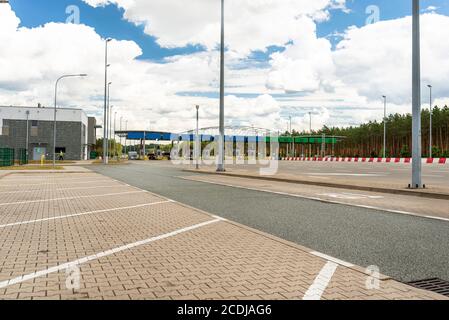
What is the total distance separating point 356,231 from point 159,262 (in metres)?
4.02

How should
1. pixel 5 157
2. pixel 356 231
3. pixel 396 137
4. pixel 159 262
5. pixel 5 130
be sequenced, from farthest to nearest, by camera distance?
1. pixel 396 137
2. pixel 5 130
3. pixel 5 157
4. pixel 356 231
5. pixel 159 262

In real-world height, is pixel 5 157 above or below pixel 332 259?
above

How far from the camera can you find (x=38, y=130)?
75.6 m

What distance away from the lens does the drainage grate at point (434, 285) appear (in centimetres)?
452

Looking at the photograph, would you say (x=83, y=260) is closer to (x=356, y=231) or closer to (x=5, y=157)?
(x=356, y=231)

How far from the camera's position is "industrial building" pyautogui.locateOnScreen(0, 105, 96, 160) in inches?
2948

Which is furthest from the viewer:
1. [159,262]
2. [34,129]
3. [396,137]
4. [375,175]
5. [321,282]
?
[396,137]

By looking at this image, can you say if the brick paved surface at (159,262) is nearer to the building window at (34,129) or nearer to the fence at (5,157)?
the fence at (5,157)

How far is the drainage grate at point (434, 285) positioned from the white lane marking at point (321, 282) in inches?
32.7

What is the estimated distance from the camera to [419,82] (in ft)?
51.1

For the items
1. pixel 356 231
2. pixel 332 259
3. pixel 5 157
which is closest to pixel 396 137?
pixel 5 157

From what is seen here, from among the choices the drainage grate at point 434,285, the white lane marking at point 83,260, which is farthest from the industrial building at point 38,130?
the drainage grate at point 434,285

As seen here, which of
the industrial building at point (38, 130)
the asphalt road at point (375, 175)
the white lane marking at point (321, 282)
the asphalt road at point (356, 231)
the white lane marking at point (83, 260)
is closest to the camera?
the white lane marking at point (321, 282)

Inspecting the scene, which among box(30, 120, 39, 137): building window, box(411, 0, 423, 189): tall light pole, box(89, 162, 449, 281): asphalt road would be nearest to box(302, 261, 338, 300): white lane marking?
box(89, 162, 449, 281): asphalt road
